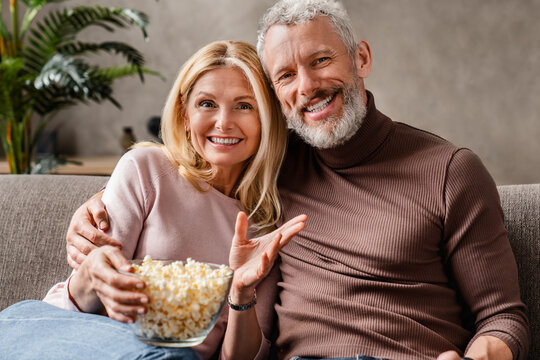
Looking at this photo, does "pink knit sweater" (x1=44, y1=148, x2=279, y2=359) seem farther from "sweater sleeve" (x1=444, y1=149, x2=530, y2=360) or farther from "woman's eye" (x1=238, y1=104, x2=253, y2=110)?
"sweater sleeve" (x1=444, y1=149, x2=530, y2=360)

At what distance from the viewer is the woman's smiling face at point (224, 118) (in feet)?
5.26

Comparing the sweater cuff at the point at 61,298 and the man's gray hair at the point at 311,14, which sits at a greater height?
the man's gray hair at the point at 311,14

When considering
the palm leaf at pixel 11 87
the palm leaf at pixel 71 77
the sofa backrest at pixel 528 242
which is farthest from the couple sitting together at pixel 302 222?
the palm leaf at pixel 11 87

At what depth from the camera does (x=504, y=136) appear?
4.08 m

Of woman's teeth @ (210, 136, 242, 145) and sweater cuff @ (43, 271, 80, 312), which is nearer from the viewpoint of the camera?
sweater cuff @ (43, 271, 80, 312)

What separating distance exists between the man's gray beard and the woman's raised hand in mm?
338

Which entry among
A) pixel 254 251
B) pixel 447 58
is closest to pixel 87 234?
pixel 254 251

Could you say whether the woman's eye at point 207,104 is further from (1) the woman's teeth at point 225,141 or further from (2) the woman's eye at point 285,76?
(2) the woman's eye at point 285,76

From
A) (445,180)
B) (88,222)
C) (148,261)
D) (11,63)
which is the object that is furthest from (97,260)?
(11,63)

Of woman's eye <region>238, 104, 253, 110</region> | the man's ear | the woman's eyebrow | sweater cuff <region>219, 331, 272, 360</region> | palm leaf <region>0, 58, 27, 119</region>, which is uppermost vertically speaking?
the man's ear

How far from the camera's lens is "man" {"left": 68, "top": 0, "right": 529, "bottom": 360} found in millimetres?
1368

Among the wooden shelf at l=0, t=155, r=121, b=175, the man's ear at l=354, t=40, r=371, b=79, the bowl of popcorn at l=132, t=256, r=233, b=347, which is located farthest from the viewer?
the wooden shelf at l=0, t=155, r=121, b=175

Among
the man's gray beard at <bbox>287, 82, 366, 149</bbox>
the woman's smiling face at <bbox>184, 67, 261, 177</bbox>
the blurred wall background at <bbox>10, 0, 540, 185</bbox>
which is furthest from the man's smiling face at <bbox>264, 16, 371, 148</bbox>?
the blurred wall background at <bbox>10, 0, 540, 185</bbox>

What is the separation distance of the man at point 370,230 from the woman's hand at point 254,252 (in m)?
0.21
